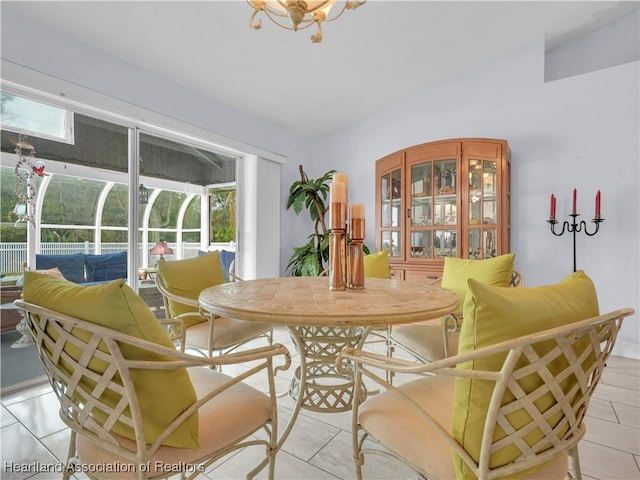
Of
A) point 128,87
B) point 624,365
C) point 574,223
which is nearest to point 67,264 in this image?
point 128,87

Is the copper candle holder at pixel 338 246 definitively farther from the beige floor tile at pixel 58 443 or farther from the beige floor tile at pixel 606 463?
the beige floor tile at pixel 58 443

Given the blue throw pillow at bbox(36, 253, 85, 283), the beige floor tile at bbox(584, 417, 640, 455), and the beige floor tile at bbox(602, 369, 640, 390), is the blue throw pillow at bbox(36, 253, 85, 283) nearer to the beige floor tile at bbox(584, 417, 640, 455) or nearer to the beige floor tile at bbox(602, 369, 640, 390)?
the beige floor tile at bbox(584, 417, 640, 455)

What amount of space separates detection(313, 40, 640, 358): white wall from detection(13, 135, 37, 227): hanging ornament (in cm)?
358

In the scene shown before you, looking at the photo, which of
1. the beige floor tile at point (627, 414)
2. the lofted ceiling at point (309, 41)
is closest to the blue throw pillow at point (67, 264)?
the lofted ceiling at point (309, 41)

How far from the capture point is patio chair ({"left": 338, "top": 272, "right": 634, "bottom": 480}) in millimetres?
668

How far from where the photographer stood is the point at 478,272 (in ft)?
5.94

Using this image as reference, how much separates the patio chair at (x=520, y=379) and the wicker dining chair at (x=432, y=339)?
0.75m

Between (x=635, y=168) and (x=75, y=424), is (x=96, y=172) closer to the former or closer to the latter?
(x=75, y=424)

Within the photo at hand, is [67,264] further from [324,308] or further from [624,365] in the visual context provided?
[624,365]

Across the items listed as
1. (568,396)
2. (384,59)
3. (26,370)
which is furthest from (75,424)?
(384,59)

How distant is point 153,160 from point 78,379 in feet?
8.33

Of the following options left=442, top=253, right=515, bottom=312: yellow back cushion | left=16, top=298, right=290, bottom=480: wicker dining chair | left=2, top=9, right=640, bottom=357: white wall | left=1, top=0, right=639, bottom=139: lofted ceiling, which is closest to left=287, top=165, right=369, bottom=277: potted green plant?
left=2, top=9, right=640, bottom=357: white wall

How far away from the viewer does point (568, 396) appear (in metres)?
0.72

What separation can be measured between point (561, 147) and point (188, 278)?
134 inches
